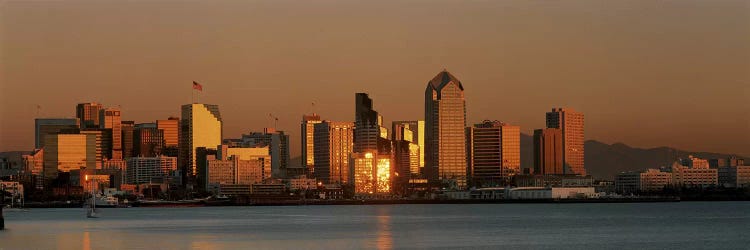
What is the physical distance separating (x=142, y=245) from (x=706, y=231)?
144 ft

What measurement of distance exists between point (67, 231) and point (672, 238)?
144 ft

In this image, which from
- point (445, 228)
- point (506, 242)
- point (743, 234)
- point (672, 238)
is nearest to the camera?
point (506, 242)

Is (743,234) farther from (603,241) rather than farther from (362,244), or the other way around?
(362,244)

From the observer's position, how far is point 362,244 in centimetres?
7800

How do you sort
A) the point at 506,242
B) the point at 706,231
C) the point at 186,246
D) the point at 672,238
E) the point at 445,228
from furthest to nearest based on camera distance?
A: the point at 445,228 < the point at 706,231 < the point at 672,238 < the point at 506,242 < the point at 186,246

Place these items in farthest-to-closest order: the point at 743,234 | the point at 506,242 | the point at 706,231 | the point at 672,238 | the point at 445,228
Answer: the point at 445,228 < the point at 706,231 < the point at 743,234 < the point at 672,238 < the point at 506,242

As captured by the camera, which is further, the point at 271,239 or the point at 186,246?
the point at 271,239

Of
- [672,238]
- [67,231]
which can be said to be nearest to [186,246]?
[67,231]

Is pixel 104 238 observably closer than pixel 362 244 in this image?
No

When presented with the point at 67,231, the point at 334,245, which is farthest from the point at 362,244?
the point at 67,231

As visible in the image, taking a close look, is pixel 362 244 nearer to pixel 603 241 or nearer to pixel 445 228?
pixel 603 241

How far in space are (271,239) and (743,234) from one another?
109 feet

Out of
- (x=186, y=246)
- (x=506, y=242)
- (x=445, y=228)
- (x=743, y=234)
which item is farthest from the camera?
(x=445, y=228)

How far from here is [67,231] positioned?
97125 millimetres
